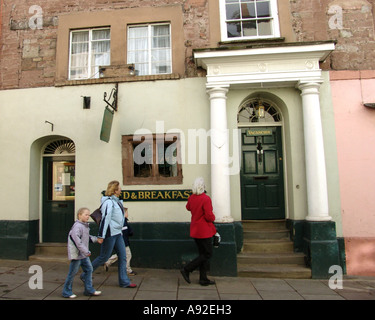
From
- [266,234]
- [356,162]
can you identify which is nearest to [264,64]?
[356,162]

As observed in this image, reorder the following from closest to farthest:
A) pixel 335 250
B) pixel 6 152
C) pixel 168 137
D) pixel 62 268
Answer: pixel 335 250
pixel 62 268
pixel 168 137
pixel 6 152

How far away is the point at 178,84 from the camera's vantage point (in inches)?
279

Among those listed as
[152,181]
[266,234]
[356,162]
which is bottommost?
[266,234]

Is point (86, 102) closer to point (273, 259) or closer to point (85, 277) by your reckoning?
point (85, 277)

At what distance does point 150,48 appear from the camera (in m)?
7.53

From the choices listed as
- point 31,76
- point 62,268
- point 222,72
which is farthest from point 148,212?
point 31,76

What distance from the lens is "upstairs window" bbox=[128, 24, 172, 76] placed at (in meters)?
7.49

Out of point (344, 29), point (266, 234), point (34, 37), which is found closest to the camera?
point (266, 234)

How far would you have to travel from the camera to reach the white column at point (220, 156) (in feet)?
20.9

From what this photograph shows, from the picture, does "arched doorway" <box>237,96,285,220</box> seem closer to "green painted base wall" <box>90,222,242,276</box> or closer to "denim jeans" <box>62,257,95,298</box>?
"green painted base wall" <box>90,222,242,276</box>

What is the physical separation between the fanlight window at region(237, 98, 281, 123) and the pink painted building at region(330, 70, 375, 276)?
4.45 ft

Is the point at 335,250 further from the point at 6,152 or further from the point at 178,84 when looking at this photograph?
the point at 6,152

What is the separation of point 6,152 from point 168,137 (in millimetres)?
4062

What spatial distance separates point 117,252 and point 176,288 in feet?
4.04
